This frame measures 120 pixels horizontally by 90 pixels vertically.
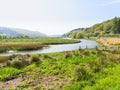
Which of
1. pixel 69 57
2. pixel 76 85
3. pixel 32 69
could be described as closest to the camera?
pixel 76 85

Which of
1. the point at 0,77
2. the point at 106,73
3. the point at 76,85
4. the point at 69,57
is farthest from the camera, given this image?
the point at 69,57

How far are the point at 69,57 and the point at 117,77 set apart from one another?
13.5m

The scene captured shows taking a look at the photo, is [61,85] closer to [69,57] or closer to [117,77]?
[117,77]

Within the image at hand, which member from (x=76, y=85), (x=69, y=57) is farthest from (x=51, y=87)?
(x=69, y=57)

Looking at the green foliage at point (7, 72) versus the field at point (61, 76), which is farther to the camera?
the green foliage at point (7, 72)

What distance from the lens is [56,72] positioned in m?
23.0

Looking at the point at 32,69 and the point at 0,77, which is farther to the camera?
the point at 32,69

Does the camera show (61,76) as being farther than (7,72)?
No

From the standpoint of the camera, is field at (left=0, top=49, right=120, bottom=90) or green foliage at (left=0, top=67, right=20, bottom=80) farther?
green foliage at (left=0, top=67, right=20, bottom=80)

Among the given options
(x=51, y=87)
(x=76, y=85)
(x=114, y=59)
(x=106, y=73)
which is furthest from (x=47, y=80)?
(x=114, y=59)

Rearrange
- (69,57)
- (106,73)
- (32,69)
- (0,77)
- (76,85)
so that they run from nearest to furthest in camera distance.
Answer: (76,85), (106,73), (0,77), (32,69), (69,57)

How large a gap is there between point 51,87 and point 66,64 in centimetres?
841

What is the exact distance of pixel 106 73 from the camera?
2022 cm

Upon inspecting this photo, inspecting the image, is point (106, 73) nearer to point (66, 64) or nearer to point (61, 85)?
point (61, 85)
